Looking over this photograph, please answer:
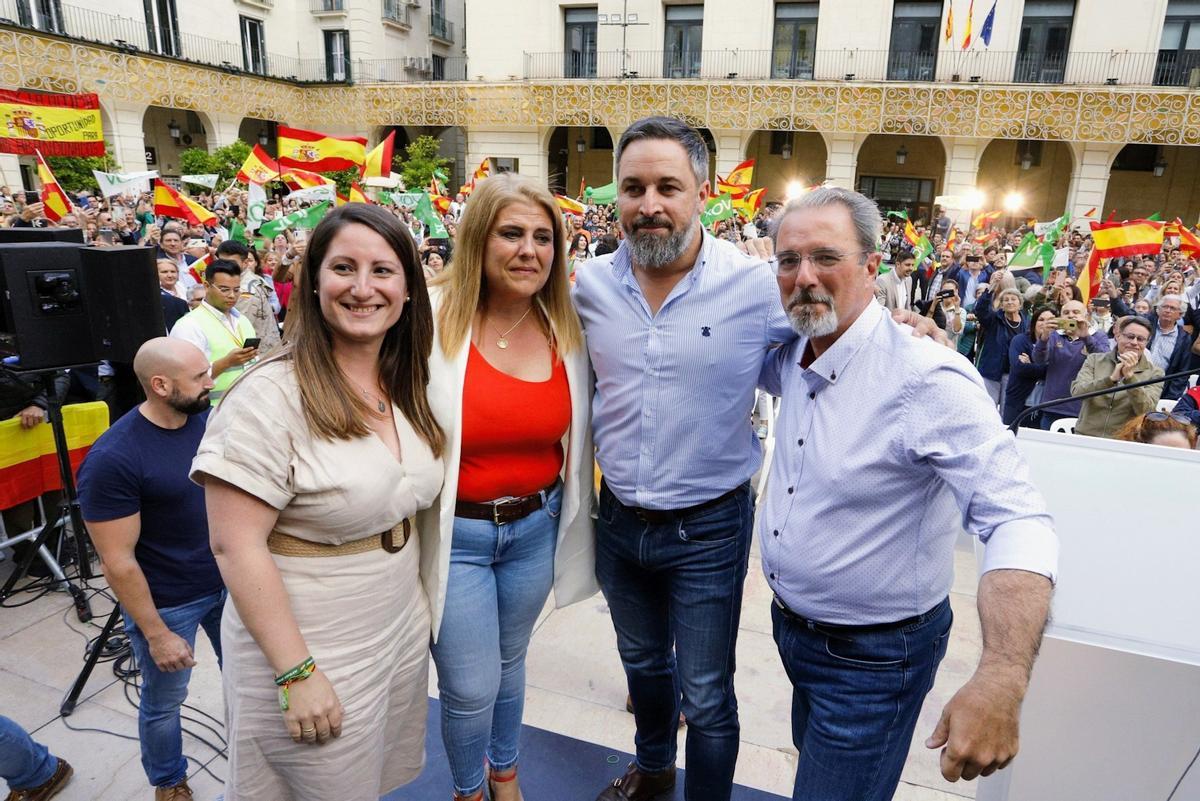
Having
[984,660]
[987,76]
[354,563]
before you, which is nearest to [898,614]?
[984,660]

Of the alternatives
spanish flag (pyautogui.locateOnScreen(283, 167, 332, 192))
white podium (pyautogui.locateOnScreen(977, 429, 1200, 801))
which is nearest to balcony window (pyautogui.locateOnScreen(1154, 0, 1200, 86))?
spanish flag (pyautogui.locateOnScreen(283, 167, 332, 192))

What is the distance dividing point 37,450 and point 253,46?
28.1m

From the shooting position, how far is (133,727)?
119 inches

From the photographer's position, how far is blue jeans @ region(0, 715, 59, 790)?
2.41m

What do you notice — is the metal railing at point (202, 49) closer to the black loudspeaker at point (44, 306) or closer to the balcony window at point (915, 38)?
the balcony window at point (915, 38)

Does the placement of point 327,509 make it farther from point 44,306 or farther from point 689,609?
point 44,306

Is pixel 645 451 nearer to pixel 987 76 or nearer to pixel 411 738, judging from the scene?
pixel 411 738

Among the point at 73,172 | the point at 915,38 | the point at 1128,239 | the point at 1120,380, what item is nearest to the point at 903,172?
the point at 915,38

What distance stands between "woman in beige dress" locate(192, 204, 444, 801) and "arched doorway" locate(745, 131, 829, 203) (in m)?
25.7

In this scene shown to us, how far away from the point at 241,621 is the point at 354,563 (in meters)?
0.27

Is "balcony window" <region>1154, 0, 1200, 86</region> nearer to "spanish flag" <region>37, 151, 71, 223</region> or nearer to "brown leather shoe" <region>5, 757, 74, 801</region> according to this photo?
"spanish flag" <region>37, 151, 71, 223</region>

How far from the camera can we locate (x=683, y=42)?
24.1m

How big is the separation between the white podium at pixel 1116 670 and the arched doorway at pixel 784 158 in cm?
2530

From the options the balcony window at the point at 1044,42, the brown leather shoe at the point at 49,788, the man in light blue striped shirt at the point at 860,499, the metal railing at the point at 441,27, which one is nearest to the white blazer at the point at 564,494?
the man in light blue striped shirt at the point at 860,499
